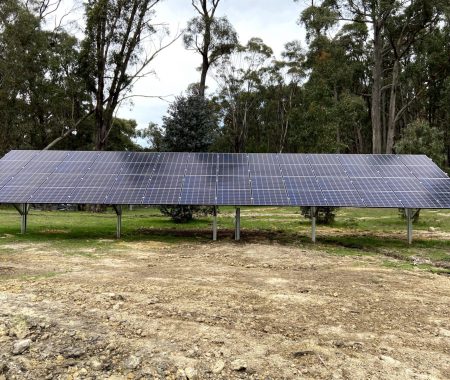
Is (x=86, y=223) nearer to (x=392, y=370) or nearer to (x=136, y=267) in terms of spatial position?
(x=136, y=267)

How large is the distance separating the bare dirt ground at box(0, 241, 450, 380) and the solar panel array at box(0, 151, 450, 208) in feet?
14.6

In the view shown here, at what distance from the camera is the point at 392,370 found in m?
5.91

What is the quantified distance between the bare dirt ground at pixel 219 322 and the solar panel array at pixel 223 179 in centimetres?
446

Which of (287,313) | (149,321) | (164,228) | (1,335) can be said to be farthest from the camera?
(164,228)

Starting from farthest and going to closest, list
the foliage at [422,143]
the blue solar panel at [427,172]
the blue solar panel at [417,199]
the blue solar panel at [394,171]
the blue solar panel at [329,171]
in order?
the foliage at [422,143], the blue solar panel at [329,171], the blue solar panel at [394,171], the blue solar panel at [427,172], the blue solar panel at [417,199]

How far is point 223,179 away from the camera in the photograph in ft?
59.0

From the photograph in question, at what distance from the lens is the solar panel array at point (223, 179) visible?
16312mm

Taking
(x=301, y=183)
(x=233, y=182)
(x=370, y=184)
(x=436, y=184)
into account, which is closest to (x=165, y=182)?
(x=233, y=182)

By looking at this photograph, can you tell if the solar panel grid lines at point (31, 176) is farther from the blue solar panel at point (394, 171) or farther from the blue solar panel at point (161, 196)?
the blue solar panel at point (394, 171)

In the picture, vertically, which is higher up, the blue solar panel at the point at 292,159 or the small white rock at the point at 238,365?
the blue solar panel at the point at 292,159

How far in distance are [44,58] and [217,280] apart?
37.2 meters

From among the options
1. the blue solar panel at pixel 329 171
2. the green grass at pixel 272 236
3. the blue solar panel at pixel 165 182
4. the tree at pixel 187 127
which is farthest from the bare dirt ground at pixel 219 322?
the tree at pixel 187 127

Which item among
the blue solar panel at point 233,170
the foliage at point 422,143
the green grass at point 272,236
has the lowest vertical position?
the green grass at point 272,236

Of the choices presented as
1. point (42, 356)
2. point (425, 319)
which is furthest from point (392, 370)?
point (42, 356)
